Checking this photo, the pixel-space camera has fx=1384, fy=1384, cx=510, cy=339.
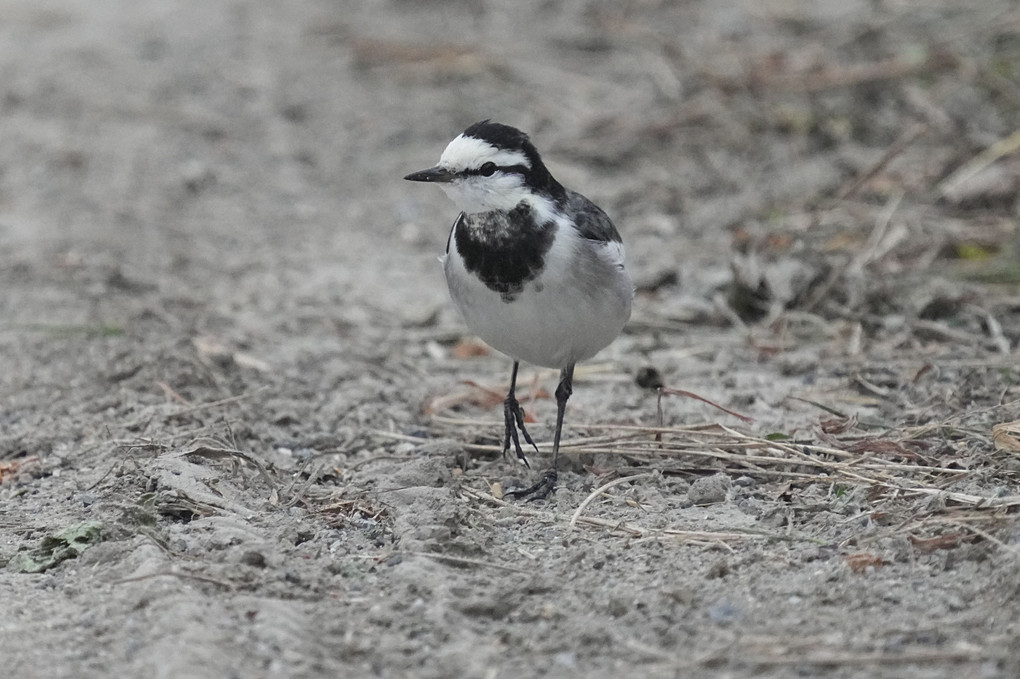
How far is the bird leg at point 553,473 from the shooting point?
488cm

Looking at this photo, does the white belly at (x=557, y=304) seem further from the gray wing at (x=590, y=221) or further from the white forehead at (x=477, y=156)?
the white forehead at (x=477, y=156)

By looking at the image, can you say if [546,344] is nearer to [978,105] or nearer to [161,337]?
[161,337]

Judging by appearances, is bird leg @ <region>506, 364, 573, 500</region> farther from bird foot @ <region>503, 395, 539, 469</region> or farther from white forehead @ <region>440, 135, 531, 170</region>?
white forehead @ <region>440, 135, 531, 170</region>

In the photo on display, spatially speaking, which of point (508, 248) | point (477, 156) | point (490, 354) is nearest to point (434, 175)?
point (477, 156)

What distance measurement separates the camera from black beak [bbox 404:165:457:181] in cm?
495

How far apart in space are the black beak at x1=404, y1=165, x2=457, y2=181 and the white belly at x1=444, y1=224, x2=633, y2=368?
0.27m

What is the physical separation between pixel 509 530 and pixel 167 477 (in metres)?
1.14

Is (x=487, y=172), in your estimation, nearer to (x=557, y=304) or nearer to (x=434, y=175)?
(x=434, y=175)

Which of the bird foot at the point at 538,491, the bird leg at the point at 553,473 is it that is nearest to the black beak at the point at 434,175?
the bird leg at the point at 553,473

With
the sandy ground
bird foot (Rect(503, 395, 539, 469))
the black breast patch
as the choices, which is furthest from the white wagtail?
the sandy ground

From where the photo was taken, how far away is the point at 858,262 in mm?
7164

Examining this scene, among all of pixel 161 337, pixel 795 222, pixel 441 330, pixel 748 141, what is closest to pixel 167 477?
pixel 161 337

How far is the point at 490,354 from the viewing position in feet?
22.7

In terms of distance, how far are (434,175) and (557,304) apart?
0.65 m
